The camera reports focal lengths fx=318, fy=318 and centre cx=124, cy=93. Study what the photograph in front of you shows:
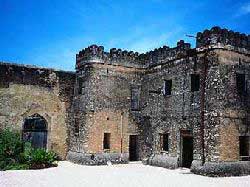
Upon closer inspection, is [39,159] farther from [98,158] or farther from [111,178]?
[111,178]

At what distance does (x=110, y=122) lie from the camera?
21062 millimetres

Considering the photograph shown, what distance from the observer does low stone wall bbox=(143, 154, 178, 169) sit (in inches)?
728

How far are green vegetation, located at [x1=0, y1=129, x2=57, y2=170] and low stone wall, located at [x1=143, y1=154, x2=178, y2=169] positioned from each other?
6.09m

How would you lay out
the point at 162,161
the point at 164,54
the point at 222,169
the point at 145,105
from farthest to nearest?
1. the point at 145,105
2. the point at 164,54
3. the point at 162,161
4. the point at 222,169

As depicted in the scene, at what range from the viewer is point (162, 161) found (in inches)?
765

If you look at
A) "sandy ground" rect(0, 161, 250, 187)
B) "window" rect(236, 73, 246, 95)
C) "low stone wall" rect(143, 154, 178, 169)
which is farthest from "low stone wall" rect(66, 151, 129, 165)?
"window" rect(236, 73, 246, 95)

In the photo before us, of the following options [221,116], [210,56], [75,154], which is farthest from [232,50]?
[75,154]

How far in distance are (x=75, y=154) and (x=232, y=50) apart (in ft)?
39.0

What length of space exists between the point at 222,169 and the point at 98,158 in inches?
309

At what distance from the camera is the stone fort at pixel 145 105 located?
657 inches

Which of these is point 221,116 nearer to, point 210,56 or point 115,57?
point 210,56

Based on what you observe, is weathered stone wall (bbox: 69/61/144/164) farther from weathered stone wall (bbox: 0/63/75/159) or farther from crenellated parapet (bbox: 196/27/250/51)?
crenellated parapet (bbox: 196/27/250/51)

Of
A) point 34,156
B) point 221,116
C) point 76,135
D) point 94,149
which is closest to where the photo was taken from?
point 221,116

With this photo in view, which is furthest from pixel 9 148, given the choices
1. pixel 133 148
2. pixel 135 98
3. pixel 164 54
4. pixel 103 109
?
pixel 164 54
